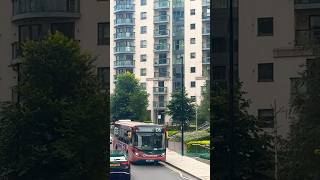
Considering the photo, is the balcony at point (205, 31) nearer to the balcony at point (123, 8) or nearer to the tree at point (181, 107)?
the tree at point (181, 107)

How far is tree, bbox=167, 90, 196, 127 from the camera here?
98.6 feet

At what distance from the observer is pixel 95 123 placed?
23172mm

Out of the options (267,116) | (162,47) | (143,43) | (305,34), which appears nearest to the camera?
(267,116)

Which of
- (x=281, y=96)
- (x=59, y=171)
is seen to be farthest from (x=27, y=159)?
(x=281, y=96)

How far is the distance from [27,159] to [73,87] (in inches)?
157

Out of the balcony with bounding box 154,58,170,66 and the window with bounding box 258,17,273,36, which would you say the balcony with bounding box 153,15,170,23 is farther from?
the window with bounding box 258,17,273,36

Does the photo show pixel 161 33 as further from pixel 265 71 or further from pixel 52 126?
pixel 52 126

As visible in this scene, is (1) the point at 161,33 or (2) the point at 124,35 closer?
(2) the point at 124,35

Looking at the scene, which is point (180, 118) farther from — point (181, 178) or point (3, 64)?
point (3, 64)

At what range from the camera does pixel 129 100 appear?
32.4 m

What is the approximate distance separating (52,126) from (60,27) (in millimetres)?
6632

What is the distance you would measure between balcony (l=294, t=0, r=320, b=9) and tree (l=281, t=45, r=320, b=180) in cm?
853

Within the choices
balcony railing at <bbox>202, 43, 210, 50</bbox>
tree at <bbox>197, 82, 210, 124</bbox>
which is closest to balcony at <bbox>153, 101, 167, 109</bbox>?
tree at <bbox>197, 82, 210, 124</bbox>

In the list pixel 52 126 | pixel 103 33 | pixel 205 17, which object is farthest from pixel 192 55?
pixel 52 126
